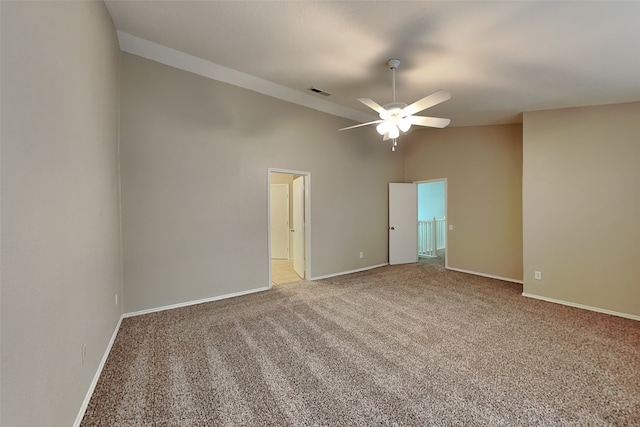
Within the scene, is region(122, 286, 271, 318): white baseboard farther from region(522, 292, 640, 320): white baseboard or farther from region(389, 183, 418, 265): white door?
region(522, 292, 640, 320): white baseboard

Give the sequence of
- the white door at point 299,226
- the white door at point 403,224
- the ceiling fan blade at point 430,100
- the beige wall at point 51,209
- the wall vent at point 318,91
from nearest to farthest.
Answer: the beige wall at point 51,209, the ceiling fan blade at point 430,100, the wall vent at point 318,91, the white door at point 299,226, the white door at point 403,224

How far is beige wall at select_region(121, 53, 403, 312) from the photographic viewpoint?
3.30m

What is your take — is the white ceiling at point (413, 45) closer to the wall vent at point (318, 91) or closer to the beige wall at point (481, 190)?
the wall vent at point (318, 91)

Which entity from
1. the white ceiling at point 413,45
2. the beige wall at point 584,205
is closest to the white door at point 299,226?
the white ceiling at point 413,45

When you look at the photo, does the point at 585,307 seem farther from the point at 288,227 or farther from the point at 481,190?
the point at 288,227

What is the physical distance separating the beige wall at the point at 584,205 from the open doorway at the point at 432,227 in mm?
2360

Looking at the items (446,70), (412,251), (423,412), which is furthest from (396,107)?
(412,251)

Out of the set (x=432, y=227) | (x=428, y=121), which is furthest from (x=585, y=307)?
(x=432, y=227)

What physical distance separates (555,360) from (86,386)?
3865 mm

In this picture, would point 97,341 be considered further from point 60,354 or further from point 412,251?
point 412,251

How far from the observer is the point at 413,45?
2783mm

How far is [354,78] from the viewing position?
3.66 meters

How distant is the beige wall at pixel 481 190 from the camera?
193 inches

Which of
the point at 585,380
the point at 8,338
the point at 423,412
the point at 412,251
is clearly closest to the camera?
the point at 8,338
